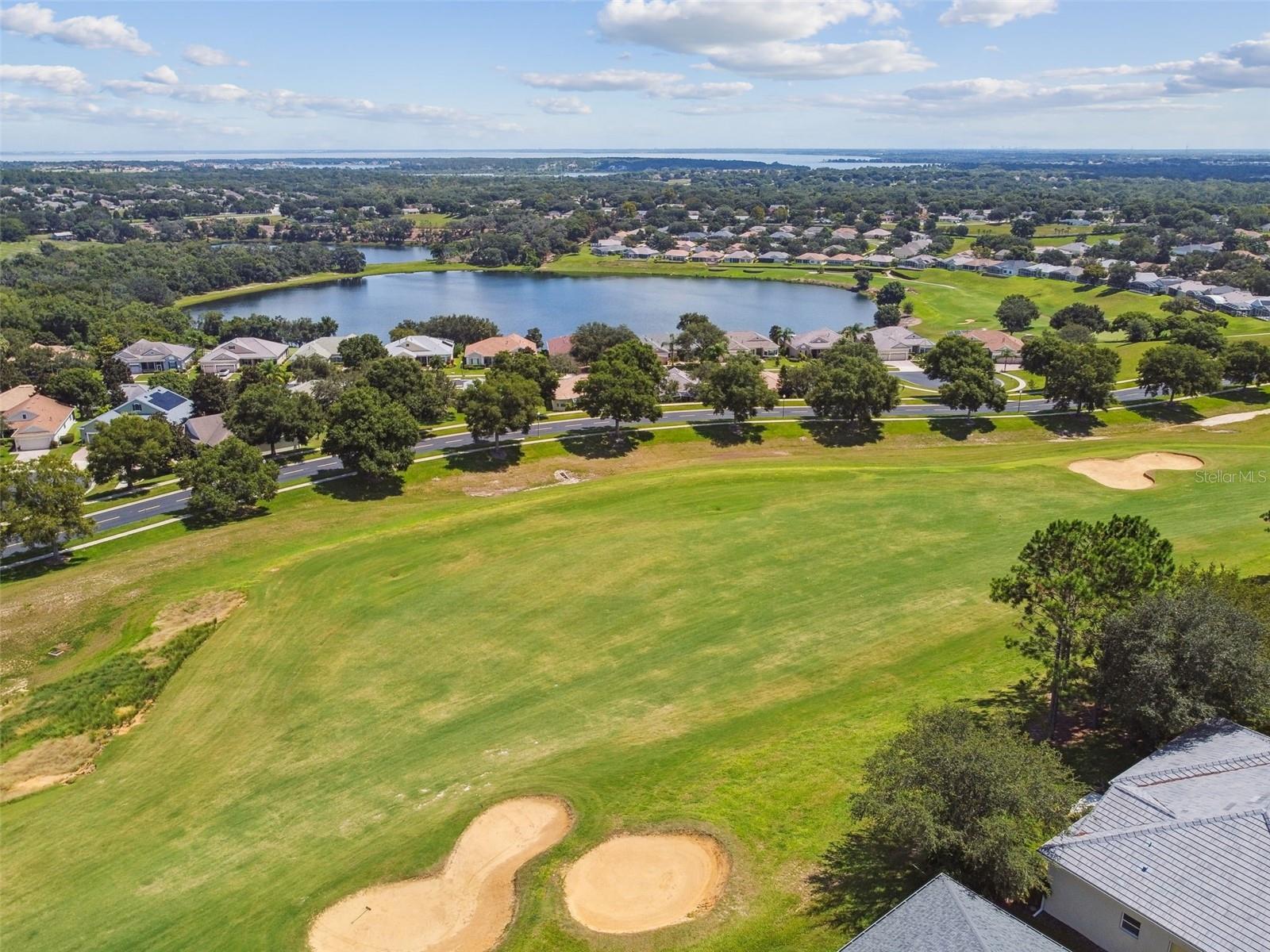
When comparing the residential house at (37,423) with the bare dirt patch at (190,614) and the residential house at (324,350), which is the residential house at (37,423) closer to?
the residential house at (324,350)

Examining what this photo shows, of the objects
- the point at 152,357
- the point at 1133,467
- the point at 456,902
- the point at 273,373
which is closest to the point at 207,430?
the point at 273,373

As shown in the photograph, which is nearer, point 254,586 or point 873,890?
point 873,890

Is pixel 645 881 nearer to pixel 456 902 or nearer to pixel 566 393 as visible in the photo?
pixel 456 902

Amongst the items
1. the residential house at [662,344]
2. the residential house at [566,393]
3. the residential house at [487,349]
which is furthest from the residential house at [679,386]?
the residential house at [487,349]

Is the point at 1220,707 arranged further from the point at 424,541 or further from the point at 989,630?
the point at 424,541

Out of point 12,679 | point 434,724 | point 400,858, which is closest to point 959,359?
point 434,724

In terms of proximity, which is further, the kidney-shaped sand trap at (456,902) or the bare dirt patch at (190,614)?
the bare dirt patch at (190,614)
